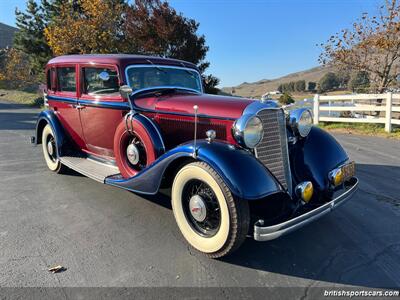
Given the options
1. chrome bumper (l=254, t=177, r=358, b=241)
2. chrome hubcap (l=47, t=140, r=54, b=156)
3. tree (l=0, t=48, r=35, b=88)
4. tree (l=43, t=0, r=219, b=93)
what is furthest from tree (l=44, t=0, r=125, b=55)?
tree (l=0, t=48, r=35, b=88)

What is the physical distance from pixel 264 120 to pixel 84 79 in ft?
9.64

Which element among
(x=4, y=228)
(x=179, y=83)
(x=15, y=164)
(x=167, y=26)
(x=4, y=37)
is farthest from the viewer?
(x=4, y=37)

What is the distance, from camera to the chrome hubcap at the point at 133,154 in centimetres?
389

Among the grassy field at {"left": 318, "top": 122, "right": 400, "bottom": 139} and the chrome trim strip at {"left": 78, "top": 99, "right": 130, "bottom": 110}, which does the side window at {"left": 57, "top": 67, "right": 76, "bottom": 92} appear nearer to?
the chrome trim strip at {"left": 78, "top": 99, "right": 130, "bottom": 110}

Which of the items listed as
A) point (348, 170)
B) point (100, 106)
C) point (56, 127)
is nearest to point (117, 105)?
point (100, 106)

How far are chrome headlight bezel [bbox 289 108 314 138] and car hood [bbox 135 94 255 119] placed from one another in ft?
1.97

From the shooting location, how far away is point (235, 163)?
8.96 feet

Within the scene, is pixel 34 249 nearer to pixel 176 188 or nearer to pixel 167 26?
pixel 176 188

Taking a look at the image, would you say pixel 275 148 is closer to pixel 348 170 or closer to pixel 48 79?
pixel 348 170

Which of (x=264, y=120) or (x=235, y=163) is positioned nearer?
(x=235, y=163)

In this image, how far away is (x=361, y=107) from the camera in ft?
33.6

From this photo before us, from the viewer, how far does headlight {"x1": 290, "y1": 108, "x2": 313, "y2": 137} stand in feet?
11.9

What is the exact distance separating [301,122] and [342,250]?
1.41 meters

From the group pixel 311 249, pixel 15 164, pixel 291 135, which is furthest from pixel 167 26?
pixel 311 249
